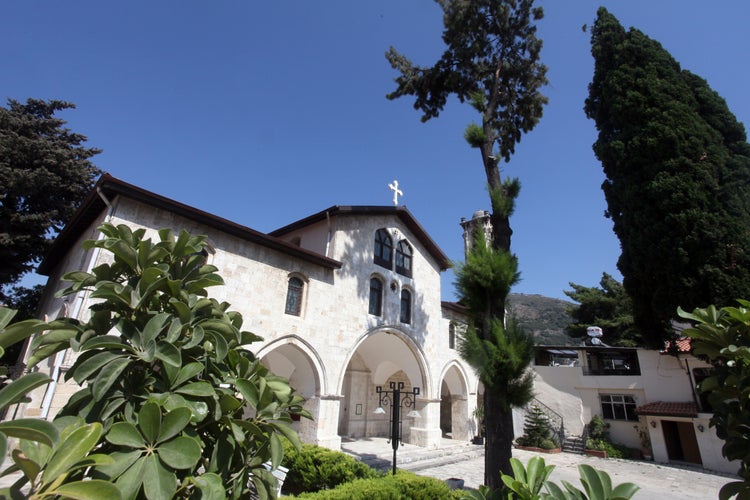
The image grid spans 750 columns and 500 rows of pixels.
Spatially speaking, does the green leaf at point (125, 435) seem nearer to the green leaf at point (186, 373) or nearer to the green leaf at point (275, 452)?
the green leaf at point (186, 373)

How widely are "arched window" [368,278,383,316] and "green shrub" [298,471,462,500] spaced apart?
7195 mm

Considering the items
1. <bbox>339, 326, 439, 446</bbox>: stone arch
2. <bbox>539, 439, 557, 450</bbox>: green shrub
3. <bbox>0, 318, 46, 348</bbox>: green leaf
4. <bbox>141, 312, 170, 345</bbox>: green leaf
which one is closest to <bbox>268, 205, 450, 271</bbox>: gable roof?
<bbox>339, 326, 439, 446</bbox>: stone arch

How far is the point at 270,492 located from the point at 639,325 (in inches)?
702

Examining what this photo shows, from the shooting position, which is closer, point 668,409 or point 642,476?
point 642,476

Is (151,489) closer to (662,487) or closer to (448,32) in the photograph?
(448,32)

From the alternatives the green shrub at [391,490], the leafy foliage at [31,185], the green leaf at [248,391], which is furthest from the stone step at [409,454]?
the leafy foliage at [31,185]

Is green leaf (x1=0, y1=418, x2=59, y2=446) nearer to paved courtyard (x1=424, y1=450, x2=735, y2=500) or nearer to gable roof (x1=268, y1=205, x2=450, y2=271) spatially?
paved courtyard (x1=424, y1=450, x2=735, y2=500)

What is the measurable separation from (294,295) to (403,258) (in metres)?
5.48

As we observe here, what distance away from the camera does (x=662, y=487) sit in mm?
10414

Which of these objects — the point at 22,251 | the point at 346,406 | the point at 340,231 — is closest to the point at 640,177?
the point at 340,231

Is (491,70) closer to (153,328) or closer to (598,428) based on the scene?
(153,328)

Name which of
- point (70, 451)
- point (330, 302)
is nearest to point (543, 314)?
point (330, 302)

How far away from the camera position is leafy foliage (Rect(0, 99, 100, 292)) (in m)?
14.4

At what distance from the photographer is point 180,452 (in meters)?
1.50
